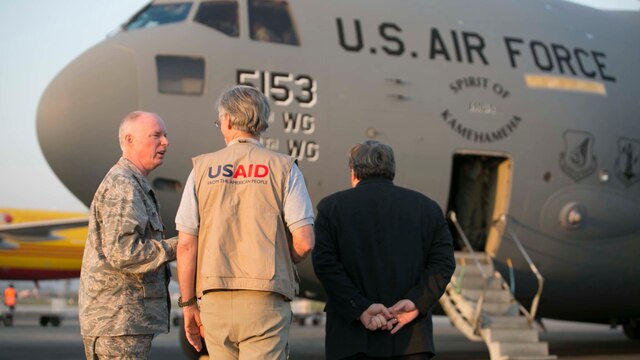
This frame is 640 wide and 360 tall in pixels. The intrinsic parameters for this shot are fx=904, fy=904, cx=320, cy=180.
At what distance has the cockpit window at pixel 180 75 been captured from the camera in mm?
8299

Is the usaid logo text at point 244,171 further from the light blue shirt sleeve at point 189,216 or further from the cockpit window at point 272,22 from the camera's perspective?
the cockpit window at point 272,22

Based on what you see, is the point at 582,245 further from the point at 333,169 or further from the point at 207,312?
the point at 207,312

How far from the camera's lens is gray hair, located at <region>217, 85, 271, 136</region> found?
3586 mm

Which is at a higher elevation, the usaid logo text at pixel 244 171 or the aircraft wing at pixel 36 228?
the aircraft wing at pixel 36 228

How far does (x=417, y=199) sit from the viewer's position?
4.12 meters

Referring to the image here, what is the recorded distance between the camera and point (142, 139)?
3.86 m

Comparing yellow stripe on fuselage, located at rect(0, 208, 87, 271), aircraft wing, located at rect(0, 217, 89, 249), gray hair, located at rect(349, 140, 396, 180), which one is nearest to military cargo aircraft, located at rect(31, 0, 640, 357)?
gray hair, located at rect(349, 140, 396, 180)

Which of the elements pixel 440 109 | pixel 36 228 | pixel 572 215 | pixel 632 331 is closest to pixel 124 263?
pixel 440 109

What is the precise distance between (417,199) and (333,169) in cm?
448

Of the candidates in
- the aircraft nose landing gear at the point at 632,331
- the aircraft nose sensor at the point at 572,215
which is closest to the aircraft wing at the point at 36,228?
the aircraft nose landing gear at the point at 632,331

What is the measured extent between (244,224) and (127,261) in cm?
52

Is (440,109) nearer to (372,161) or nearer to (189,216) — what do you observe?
(372,161)

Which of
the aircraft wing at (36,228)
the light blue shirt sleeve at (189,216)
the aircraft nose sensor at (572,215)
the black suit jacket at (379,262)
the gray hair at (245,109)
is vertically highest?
the aircraft wing at (36,228)

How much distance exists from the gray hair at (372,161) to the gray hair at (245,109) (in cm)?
71
